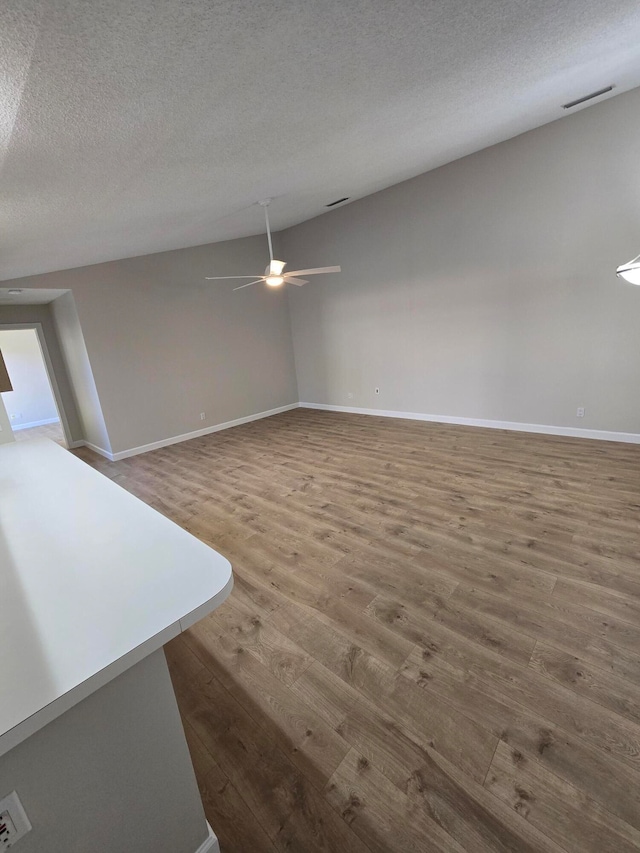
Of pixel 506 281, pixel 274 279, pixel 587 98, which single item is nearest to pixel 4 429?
pixel 274 279

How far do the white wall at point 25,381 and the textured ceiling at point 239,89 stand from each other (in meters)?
7.11

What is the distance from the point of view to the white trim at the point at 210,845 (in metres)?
1.09

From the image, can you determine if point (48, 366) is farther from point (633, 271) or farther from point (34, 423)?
point (633, 271)

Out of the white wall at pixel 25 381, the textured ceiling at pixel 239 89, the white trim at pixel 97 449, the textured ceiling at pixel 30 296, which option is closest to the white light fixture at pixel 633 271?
the textured ceiling at pixel 239 89

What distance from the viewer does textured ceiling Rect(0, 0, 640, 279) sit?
1075 millimetres

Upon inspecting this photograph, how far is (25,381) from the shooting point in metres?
9.06

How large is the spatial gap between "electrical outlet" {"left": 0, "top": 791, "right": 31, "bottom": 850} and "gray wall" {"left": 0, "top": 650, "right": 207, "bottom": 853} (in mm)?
12

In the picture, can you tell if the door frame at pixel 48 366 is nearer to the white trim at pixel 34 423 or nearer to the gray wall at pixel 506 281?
the white trim at pixel 34 423

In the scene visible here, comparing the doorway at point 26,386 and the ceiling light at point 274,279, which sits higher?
the ceiling light at point 274,279

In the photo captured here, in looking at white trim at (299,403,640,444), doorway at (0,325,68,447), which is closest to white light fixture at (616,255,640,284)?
white trim at (299,403,640,444)

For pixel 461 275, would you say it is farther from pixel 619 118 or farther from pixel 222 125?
pixel 222 125

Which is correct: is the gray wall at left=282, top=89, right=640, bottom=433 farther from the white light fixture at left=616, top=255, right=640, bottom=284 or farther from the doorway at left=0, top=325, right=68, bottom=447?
the doorway at left=0, top=325, right=68, bottom=447

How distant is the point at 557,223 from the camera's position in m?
4.04

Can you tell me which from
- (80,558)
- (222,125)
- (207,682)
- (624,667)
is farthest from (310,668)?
(222,125)
